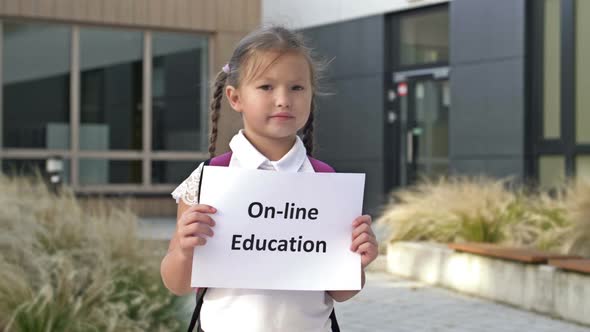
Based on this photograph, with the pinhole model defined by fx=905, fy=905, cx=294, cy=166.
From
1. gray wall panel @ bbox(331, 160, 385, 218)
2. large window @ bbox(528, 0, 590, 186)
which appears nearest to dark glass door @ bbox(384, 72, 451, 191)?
gray wall panel @ bbox(331, 160, 385, 218)

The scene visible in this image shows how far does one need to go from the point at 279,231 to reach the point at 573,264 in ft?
15.1

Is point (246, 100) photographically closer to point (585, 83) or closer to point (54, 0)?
point (585, 83)

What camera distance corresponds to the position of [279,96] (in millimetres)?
2117

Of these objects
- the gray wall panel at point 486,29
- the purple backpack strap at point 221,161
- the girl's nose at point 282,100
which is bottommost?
the purple backpack strap at point 221,161

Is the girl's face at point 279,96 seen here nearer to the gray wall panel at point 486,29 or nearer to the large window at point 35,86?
the gray wall panel at point 486,29

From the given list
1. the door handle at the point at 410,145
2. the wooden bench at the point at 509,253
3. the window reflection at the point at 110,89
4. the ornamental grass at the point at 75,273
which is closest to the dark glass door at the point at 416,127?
the door handle at the point at 410,145

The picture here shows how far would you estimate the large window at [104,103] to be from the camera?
1470cm

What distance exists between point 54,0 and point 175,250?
43.7 feet

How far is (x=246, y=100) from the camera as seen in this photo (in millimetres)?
2168

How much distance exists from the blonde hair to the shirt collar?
0.46ft

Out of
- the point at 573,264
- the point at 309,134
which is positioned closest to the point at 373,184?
the point at 573,264

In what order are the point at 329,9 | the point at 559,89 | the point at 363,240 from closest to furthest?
the point at 363,240 → the point at 559,89 → the point at 329,9

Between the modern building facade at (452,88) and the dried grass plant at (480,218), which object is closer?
the dried grass plant at (480,218)

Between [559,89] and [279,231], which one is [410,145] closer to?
[559,89]
